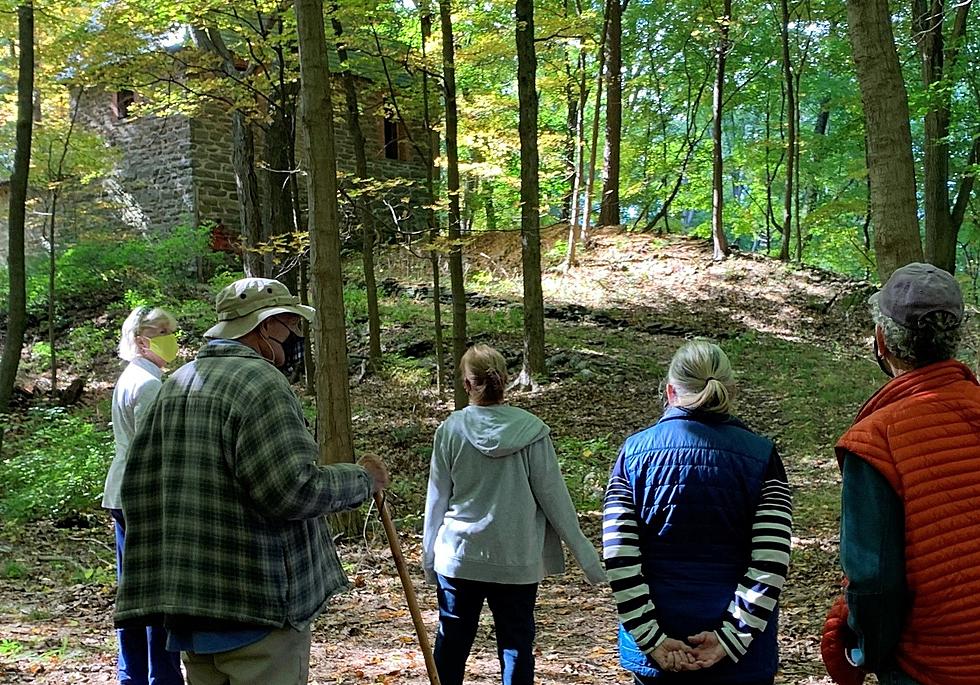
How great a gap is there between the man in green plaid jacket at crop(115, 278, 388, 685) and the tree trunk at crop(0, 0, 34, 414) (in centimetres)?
918

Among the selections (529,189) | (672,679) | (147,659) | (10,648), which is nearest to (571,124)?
(529,189)

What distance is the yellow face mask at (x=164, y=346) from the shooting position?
4039mm

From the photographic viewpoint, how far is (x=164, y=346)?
4.08 m

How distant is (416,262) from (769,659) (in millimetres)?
17238

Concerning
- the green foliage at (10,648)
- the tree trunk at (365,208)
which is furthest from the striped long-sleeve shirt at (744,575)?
the tree trunk at (365,208)

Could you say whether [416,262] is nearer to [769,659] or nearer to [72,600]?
[72,600]

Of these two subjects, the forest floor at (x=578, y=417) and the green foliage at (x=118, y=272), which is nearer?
the forest floor at (x=578, y=417)

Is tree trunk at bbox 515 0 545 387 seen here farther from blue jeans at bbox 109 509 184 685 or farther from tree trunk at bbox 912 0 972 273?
blue jeans at bbox 109 509 184 685

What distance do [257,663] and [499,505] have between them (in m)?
1.30

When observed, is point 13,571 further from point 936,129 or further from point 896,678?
point 936,129

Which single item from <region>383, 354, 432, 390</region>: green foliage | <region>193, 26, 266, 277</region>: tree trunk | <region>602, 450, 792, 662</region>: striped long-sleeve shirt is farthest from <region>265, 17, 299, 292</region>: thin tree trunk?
<region>602, 450, 792, 662</region>: striped long-sleeve shirt

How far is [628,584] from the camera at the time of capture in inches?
93.9

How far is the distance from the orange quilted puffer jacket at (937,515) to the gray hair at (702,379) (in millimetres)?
470

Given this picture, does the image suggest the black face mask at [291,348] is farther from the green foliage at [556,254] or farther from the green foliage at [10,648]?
the green foliage at [556,254]
